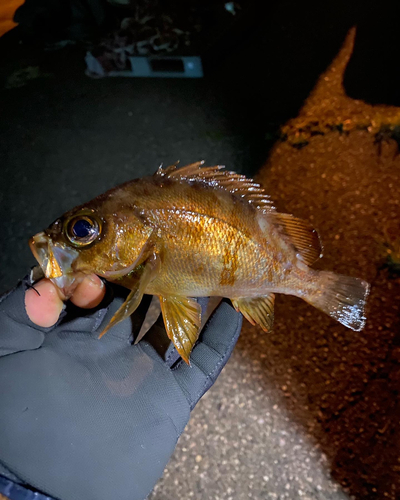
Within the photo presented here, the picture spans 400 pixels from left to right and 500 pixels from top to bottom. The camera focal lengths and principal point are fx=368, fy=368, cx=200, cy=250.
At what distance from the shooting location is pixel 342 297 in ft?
6.57

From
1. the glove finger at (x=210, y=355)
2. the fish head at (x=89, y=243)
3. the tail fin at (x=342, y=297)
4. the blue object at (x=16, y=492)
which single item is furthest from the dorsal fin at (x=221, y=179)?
the blue object at (x=16, y=492)

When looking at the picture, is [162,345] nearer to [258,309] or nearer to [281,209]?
[258,309]

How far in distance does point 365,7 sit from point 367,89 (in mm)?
1853

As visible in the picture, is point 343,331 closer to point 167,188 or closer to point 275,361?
point 275,361

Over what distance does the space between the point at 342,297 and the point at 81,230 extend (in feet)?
4.57

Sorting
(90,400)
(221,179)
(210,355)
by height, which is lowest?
(210,355)

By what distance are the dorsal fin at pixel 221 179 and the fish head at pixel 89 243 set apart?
298mm

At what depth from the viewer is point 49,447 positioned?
1.65m

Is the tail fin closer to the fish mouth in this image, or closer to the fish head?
the fish head

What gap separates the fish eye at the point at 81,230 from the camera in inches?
62.6

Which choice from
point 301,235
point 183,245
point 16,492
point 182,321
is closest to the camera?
point 16,492

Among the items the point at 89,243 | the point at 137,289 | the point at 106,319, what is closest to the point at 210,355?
the point at 106,319

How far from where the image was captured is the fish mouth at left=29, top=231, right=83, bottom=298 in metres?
1.60

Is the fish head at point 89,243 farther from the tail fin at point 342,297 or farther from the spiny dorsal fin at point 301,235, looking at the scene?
the tail fin at point 342,297
